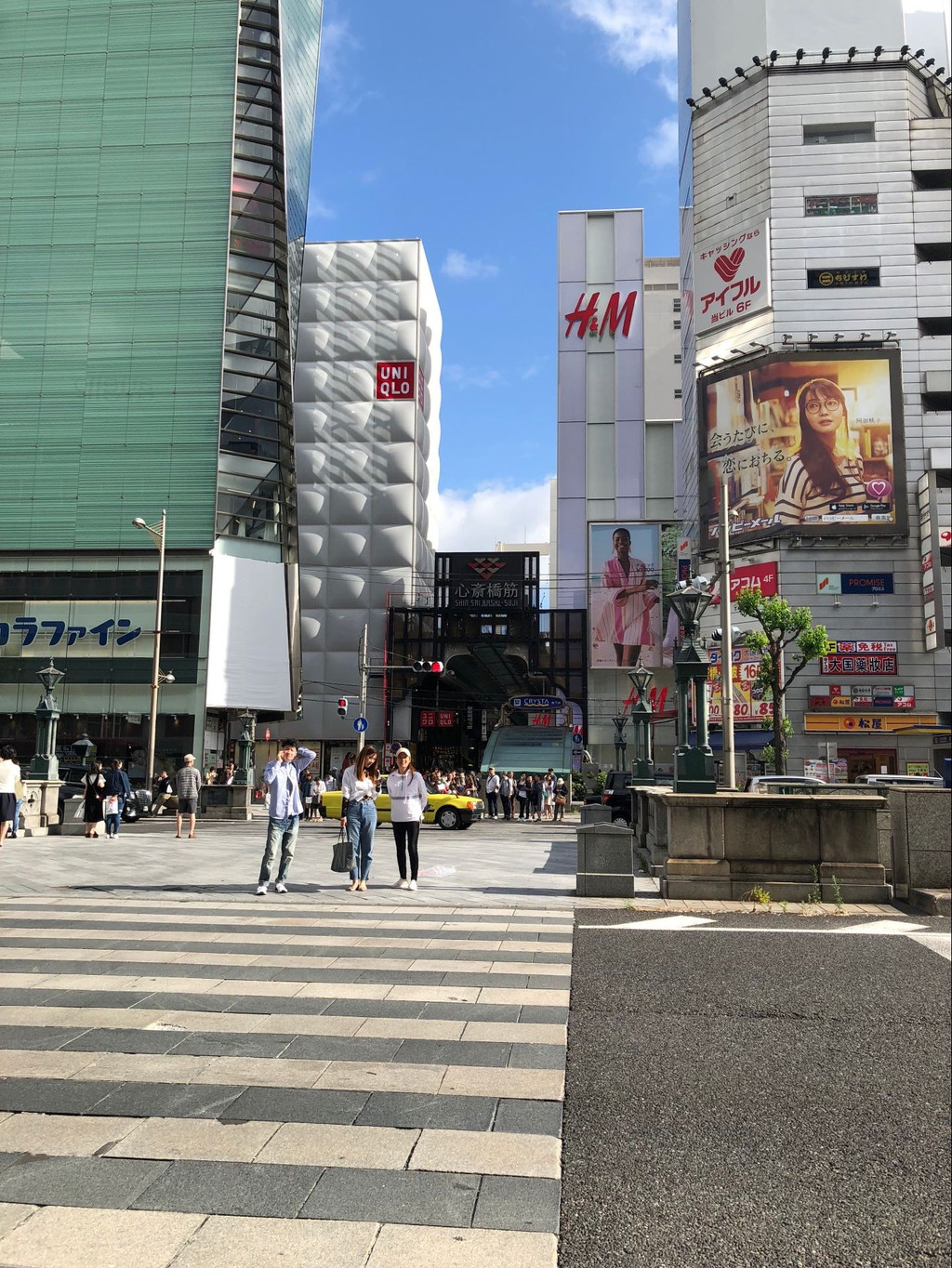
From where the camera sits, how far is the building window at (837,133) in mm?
55250

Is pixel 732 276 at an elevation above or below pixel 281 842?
above

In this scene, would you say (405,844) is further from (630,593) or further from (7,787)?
(630,593)

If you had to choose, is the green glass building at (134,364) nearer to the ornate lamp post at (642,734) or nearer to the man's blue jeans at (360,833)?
the ornate lamp post at (642,734)

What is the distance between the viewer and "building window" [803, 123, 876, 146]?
181 ft

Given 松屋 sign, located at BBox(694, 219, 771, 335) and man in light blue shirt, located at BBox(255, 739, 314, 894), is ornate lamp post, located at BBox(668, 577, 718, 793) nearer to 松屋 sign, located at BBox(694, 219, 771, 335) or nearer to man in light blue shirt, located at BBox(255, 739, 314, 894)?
man in light blue shirt, located at BBox(255, 739, 314, 894)

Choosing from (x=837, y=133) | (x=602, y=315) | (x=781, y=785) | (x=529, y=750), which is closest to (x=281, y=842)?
(x=781, y=785)

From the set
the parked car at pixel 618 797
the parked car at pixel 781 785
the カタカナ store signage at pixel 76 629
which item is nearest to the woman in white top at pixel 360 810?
the parked car at pixel 781 785

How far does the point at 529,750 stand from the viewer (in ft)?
170

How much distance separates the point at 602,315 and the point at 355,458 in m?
24.4

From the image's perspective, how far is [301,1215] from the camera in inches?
132

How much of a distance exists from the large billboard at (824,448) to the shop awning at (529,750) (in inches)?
557

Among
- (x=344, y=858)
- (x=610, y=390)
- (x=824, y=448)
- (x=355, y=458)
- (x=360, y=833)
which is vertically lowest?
(x=344, y=858)

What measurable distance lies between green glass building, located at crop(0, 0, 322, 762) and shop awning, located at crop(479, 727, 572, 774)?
418 inches

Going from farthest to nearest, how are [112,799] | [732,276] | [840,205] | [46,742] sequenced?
[732,276], [840,205], [46,742], [112,799]
